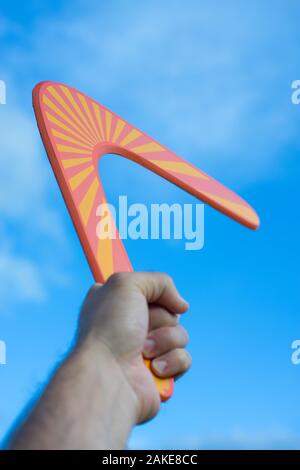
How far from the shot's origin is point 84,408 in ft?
2.79

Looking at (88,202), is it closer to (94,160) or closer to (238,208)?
(94,160)

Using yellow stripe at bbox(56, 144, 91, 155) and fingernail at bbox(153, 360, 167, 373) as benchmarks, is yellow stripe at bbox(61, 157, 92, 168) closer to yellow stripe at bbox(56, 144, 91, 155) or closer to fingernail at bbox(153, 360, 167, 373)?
yellow stripe at bbox(56, 144, 91, 155)

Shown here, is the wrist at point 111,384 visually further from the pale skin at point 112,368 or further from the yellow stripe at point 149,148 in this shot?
the yellow stripe at point 149,148

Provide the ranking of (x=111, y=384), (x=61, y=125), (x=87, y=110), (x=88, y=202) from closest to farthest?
(x=111, y=384) → (x=88, y=202) → (x=61, y=125) → (x=87, y=110)

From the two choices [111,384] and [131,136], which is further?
[131,136]

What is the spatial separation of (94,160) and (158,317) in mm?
815

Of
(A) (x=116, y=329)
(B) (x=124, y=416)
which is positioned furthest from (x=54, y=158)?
(B) (x=124, y=416)

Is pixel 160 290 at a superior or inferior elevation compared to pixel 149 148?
inferior

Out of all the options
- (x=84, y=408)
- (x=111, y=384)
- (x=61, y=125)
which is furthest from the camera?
(x=61, y=125)

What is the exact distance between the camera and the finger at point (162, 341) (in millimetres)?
1269

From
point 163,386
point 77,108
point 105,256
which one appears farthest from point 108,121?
point 163,386

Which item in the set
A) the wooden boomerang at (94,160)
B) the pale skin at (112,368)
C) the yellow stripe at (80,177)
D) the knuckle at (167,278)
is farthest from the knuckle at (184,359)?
the yellow stripe at (80,177)
